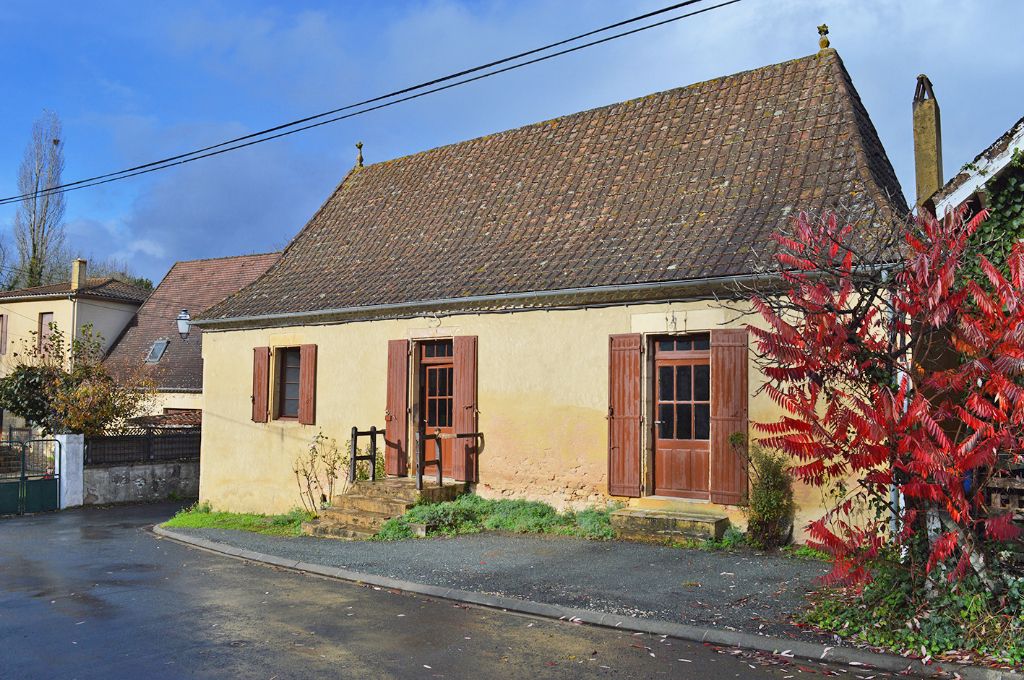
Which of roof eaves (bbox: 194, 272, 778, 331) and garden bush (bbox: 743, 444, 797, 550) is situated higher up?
roof eaves (bbox: 194, 272, 778, 331)

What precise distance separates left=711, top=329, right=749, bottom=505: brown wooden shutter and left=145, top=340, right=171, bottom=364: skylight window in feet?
66.6

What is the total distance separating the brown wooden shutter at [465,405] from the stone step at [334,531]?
168 cm

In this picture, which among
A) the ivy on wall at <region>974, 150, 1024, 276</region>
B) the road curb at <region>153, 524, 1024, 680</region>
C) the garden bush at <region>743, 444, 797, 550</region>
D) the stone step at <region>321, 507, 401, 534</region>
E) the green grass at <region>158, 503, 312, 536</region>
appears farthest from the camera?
the green grass at <region>158, 503, 312, 536</region>

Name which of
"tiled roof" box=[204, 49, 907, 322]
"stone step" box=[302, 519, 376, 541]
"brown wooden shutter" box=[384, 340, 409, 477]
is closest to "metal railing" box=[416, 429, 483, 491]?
"brown wooden shutter" box=[384, 340, 409, 477]

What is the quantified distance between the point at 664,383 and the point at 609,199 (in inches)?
128

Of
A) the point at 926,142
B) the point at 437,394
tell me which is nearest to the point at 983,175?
the point at 926,142

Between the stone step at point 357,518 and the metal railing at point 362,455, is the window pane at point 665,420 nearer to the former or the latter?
the stone step at point 357,518

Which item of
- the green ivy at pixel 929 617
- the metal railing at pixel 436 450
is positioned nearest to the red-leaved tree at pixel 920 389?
the green ivy at pixel 929 617

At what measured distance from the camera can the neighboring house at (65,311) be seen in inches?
1077

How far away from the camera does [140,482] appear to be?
62.6 ft

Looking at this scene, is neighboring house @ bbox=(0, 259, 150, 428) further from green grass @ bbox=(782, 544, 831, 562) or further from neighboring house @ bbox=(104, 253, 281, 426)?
green grass @ bbox=(782, 544, 831, 562)

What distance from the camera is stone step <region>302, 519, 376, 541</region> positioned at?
1159 centimetres

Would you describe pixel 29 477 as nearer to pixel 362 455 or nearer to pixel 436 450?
pixel 362 455

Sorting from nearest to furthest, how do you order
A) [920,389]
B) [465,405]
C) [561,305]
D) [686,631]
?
[920,389]
[686,631]
[561,305]
[465,405]
